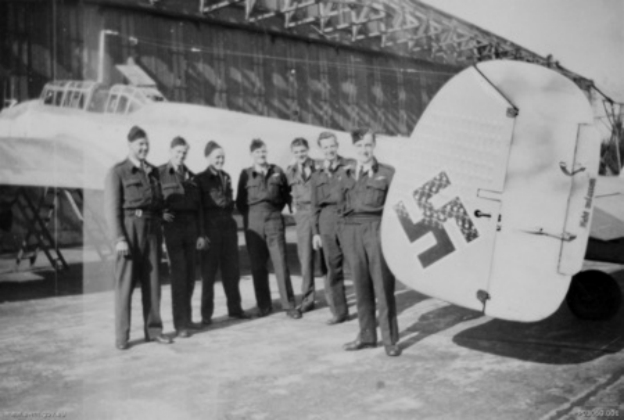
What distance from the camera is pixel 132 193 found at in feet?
18.5

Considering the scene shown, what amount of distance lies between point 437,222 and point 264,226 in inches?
120

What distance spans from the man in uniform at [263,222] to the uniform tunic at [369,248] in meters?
1.77

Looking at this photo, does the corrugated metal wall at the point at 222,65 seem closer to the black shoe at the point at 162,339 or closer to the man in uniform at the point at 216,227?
the man in uniform at the point at 216,227

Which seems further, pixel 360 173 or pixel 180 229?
pixel 180 229

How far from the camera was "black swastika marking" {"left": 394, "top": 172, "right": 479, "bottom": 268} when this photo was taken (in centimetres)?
424

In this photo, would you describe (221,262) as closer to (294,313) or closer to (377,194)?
(294,313)

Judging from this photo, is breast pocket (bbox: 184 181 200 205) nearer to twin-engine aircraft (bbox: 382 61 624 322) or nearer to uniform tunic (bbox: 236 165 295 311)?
uniform tunic (bbox: 236 165 295 311)

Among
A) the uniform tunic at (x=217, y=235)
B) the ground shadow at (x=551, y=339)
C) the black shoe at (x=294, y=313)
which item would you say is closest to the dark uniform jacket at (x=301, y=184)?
the uniform tunic at (x=217, y=235)

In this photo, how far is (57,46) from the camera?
15320 millimetres

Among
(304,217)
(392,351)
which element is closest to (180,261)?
(304,217)

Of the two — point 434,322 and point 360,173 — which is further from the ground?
point 360,173

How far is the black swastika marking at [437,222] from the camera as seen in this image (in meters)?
4.24

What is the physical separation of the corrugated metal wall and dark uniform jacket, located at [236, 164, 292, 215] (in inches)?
400

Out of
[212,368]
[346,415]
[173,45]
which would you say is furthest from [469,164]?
[173,45]
